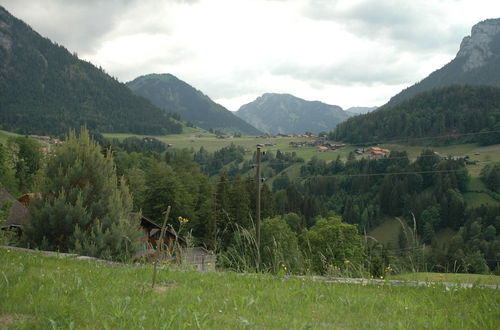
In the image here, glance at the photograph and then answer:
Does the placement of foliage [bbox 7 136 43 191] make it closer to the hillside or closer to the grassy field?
the grassy field

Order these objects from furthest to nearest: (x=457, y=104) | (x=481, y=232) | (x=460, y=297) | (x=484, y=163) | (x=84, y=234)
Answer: (x=457, y=104) < (x=484, y=163) < (x=481, y=232) < (x=84, y=234) < (x=460, y=297)

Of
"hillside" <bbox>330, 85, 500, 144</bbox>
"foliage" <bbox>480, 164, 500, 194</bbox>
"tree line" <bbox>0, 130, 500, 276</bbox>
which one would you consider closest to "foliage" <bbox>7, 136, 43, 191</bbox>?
"tree line" <bbox>0, 130, 500, 276</bbox>

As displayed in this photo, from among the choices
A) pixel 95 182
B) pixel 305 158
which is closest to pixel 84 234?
pixel 95 182

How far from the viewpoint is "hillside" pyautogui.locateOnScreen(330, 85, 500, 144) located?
550 ft

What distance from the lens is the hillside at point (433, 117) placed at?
16775 cm

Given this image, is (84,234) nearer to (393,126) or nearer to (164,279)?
(164,279)

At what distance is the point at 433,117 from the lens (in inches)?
6845

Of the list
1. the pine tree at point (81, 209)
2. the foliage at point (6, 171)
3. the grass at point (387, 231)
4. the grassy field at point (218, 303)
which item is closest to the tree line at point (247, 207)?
the pine tree at point (81, 209)

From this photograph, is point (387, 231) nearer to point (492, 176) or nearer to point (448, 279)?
point (492, 176)

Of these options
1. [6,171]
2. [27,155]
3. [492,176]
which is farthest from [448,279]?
[492,176]

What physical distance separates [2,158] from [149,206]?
16938mm

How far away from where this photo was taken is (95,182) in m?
14.5

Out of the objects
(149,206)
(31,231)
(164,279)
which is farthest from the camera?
(149,206)

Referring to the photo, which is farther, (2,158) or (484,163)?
(484,163)
